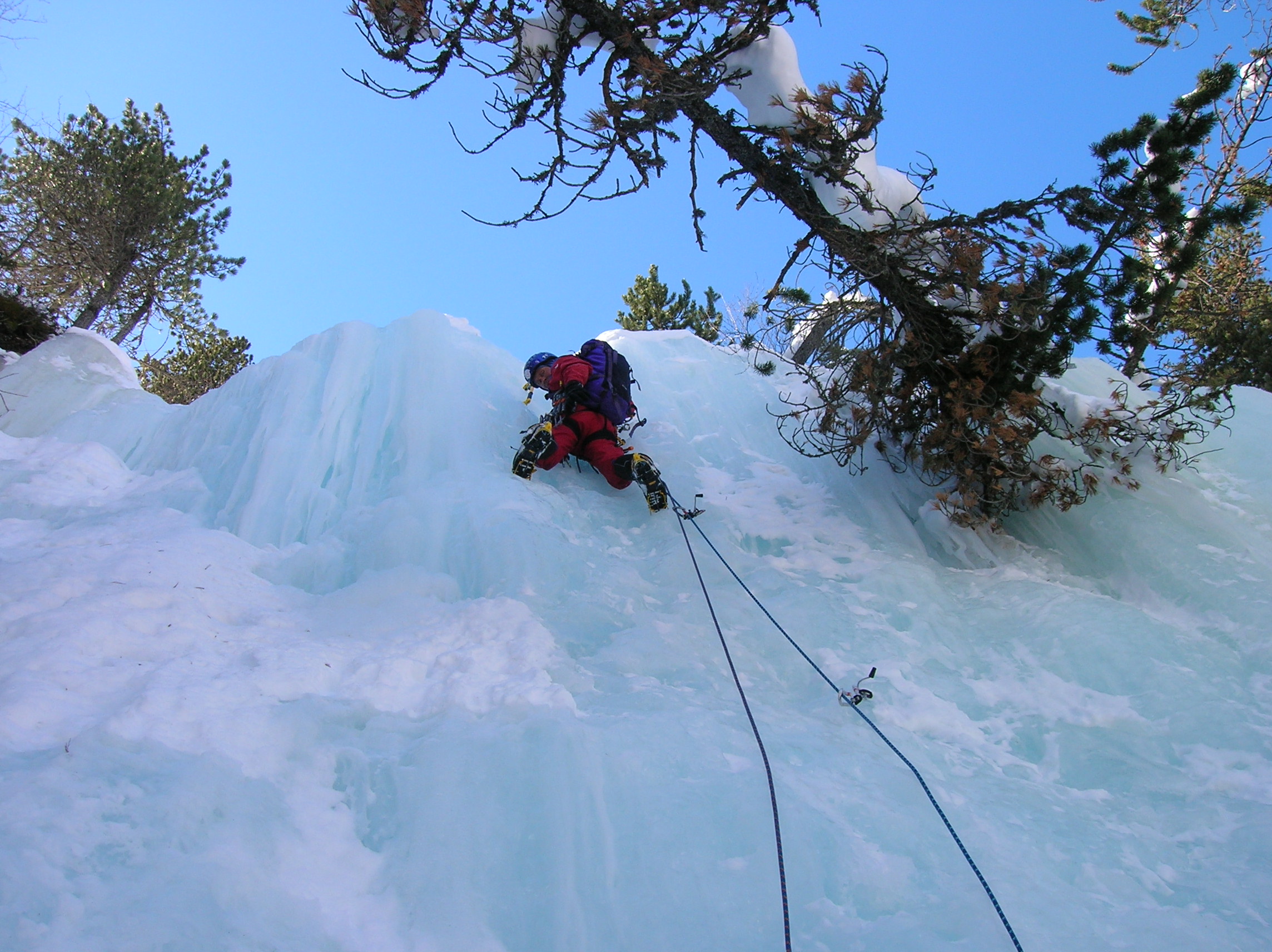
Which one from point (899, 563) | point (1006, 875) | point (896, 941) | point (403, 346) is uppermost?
point (403, 346)

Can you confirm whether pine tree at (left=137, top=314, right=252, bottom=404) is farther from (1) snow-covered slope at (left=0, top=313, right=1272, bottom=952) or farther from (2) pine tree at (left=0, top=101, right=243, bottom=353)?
(1) snow-covered slope at (left=0, top=313, right=1272, bottom=952)

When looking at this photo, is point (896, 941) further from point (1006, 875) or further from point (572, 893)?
point (572, 893)

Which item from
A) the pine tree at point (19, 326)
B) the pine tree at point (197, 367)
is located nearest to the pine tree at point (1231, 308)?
the pine tree at point (19, 326)

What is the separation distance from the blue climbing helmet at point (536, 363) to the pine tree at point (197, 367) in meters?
9.61

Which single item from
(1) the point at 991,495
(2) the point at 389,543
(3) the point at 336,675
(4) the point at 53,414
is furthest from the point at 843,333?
(4) the point at 53,414

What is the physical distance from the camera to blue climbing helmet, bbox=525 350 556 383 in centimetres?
528

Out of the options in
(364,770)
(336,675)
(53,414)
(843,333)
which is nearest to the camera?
(364,770)

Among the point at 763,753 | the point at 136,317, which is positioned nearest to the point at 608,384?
the point at 763,753

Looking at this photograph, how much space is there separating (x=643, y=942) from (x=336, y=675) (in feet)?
4.94

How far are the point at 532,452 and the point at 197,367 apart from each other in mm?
11193

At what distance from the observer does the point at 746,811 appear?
215cm

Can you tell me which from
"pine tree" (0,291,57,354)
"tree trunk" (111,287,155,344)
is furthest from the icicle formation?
"tree trunk" (111,287,155,344)

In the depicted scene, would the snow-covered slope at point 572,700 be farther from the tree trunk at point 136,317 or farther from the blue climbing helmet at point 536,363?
the tree trunk at point 136,317

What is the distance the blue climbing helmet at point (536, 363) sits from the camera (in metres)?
5.28
